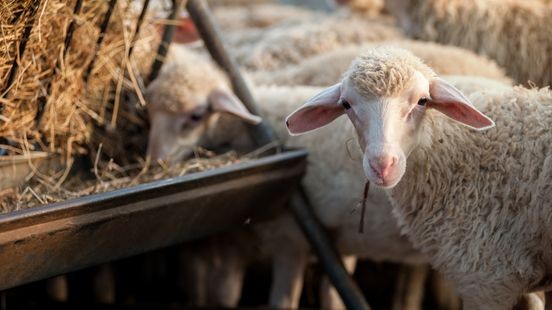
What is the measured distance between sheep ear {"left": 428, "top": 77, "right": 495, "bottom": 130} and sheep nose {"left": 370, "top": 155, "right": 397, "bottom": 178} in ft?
1.04

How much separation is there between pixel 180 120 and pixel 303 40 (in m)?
1.84

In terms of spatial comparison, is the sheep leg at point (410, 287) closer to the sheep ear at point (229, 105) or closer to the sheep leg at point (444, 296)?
the sheep leg at point (444, 296)

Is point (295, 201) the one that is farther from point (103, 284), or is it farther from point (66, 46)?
point (103, 284)

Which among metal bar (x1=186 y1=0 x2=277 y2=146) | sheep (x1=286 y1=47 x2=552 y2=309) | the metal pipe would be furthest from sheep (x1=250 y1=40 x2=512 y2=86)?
the metal pipe

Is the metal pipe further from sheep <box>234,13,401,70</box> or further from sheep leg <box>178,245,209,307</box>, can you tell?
sheep <box>234,13,401,70</box>

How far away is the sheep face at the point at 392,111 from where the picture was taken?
2723mm

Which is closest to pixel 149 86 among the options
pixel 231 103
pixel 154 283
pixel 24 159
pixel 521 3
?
pixel 231 103

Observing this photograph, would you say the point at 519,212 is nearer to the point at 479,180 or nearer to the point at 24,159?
the point at 479,180

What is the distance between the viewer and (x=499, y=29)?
5.60m

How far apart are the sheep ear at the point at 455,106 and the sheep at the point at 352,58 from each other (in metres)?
1.45

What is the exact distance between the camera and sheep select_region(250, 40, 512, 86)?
4.41 metres

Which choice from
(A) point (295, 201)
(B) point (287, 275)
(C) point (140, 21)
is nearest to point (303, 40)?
(B) point (287, 275)

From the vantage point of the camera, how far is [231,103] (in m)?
4.15

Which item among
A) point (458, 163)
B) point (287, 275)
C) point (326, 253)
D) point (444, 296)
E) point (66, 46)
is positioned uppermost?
point (66, 46)
